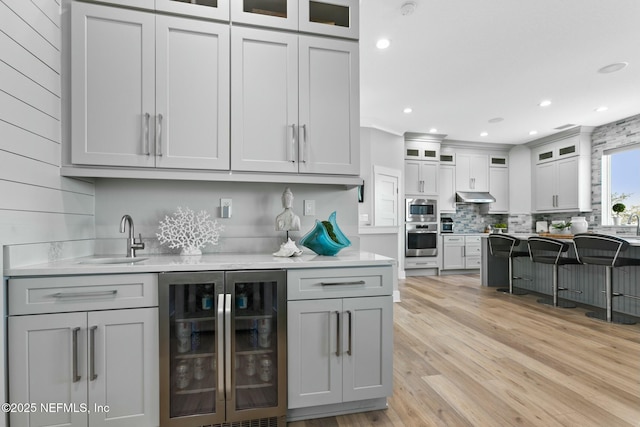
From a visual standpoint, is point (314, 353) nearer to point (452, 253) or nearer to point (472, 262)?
point (452, 253)

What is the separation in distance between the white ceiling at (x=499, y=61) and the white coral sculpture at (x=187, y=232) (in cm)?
215

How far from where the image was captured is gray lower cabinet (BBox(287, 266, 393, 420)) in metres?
1.71

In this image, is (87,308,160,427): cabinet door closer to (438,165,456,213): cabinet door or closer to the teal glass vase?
the teal glass vase

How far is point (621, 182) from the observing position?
5711mm

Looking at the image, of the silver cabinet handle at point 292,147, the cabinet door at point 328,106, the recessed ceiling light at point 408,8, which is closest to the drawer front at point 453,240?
the recessed ceiling light at point 408,8

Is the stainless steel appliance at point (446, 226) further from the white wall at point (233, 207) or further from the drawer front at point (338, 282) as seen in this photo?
the drawer front at point (338, 282)

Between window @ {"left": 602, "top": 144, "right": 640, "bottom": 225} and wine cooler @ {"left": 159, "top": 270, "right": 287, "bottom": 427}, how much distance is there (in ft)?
20.6

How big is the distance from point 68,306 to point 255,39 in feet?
5.55

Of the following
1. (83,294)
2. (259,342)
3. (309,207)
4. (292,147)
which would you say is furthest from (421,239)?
(83,294)

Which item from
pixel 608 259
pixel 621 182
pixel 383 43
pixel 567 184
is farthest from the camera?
pixel 567 184

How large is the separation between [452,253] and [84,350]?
6.60 meters

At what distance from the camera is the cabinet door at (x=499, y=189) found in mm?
7383

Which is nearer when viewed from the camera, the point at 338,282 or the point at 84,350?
the point at 84,350

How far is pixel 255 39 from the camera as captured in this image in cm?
199
